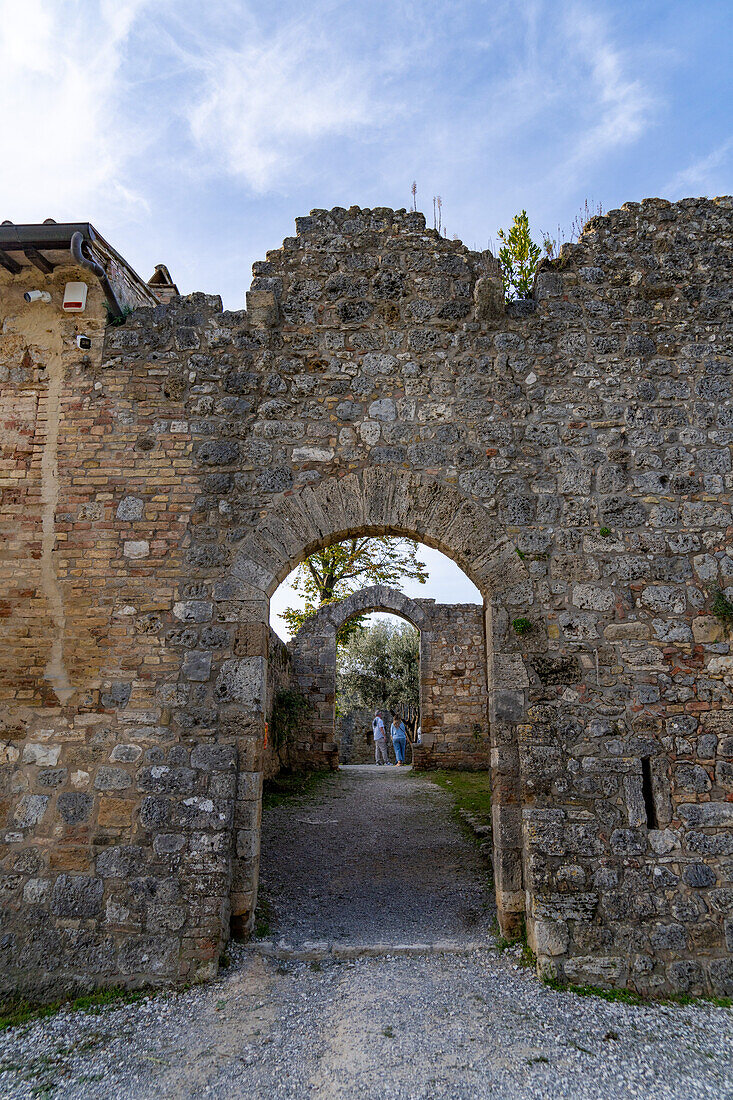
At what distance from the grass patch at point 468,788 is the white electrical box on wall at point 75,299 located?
19.8ft

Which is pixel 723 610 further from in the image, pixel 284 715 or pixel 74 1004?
pixel 284 715

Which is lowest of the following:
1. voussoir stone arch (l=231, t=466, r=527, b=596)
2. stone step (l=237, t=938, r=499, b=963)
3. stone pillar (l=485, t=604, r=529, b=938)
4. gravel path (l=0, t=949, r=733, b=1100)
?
gravel path (l=0, t=949, r=733, b=1100)

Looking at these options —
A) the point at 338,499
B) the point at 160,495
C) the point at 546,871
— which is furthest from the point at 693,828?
the point at 160,495

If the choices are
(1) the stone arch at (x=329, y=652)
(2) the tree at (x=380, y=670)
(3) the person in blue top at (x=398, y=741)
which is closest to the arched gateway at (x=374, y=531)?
(1) the stone arch at (x=329, y=652)

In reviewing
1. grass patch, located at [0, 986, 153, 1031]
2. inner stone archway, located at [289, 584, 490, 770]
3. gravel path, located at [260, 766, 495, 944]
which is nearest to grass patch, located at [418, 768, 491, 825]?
gravel path, located at [260, 766, 495, 944]

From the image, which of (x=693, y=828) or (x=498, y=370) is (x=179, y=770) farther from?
(x=498, y=370)

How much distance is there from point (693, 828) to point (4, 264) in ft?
20.7

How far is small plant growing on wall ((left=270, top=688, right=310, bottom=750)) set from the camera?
9477 mm

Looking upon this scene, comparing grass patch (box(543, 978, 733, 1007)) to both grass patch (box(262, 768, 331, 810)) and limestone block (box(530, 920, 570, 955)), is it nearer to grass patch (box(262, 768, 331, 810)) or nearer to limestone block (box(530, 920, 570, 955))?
limestone block (box(530, 920, 570, 955))

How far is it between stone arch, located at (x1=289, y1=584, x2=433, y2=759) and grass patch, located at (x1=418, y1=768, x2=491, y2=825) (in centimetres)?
84

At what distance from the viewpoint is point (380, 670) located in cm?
2145

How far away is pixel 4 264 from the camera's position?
503cm

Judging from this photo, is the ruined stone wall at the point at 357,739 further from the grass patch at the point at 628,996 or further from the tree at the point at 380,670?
the grass patch at the point at 628,996

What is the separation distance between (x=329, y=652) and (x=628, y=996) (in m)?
8.11
